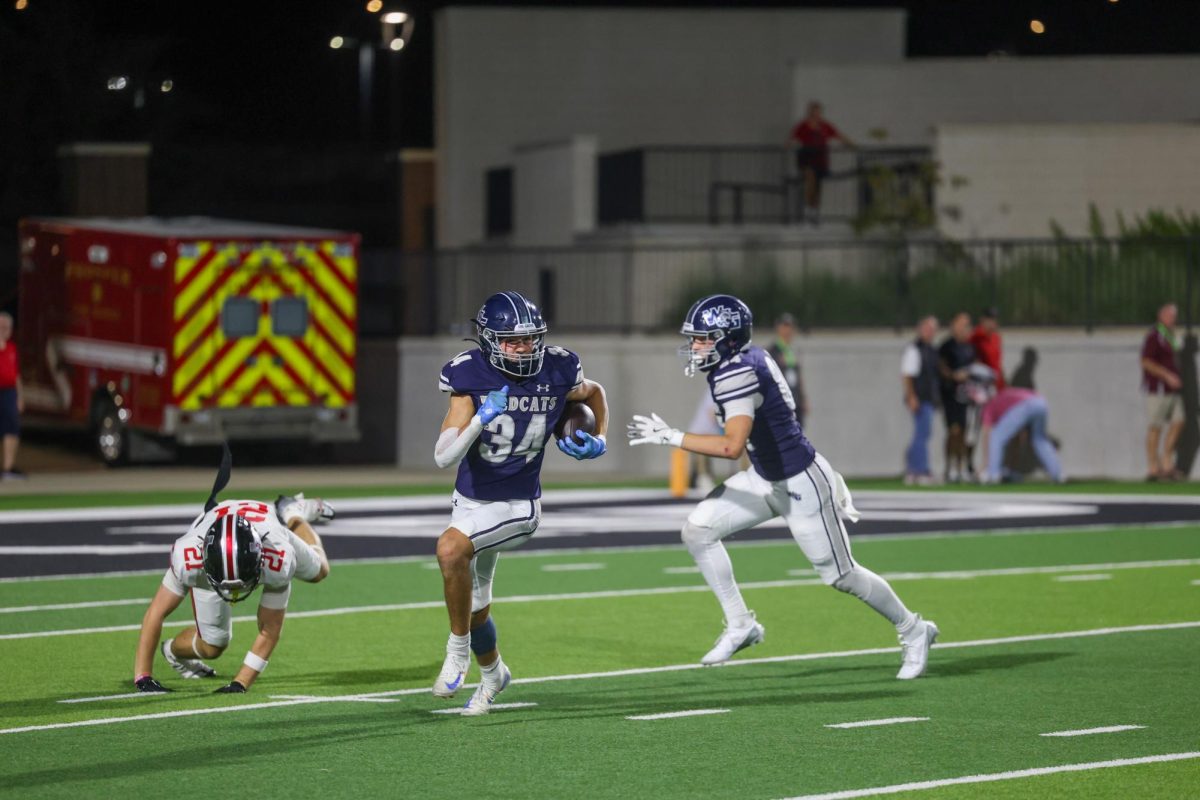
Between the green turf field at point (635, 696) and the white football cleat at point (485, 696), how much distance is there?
127 mm

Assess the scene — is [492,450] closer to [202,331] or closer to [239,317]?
[202,331]

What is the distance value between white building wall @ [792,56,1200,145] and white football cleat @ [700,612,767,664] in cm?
2044

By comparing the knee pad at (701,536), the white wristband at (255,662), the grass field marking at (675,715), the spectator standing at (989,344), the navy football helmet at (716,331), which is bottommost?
the grass field marking at (675,715)

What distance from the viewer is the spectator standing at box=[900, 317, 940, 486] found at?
77.8 ft

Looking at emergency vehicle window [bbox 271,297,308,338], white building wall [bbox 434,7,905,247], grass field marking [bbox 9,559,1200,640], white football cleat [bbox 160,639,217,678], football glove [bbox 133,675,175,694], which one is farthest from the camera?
white building wall [bbox 434,7,905,247]

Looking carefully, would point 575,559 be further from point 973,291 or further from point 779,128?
point 779,128

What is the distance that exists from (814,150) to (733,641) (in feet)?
62.3

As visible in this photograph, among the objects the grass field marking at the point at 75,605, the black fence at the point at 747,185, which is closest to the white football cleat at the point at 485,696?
the grass field marking at the point at 75,605

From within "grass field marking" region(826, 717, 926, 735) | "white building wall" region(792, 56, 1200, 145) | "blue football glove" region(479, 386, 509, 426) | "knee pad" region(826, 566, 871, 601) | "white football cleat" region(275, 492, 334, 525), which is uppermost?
"white building wall" region(792, 56, 1200, 145)

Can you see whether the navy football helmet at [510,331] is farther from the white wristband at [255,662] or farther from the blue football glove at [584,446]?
the white wristband at [255,662]

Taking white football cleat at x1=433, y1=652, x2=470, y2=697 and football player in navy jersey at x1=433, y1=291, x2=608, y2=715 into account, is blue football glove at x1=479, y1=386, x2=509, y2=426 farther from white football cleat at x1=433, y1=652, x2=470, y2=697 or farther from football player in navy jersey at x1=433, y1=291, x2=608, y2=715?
white football cleat at x1=433, y1=652, x2=470, y2=697

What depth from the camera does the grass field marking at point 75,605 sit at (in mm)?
13891

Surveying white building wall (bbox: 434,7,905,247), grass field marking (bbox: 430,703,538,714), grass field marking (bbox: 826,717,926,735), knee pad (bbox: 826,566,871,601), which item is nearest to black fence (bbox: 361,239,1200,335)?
white building wall (bbox: 434,7,905,247)

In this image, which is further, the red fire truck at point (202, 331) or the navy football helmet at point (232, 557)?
the red fire truck at point (202, 331)
